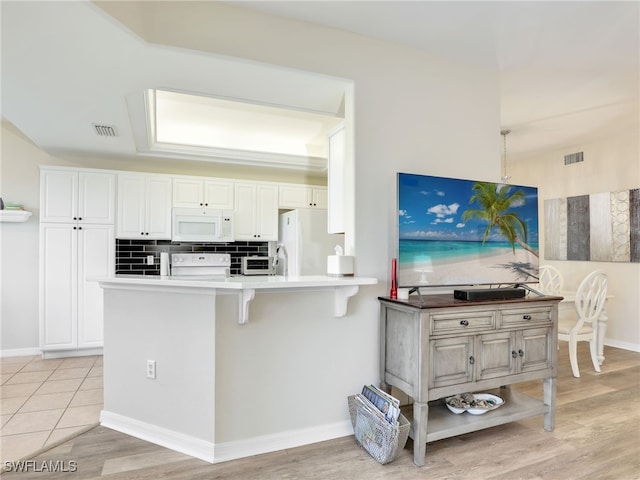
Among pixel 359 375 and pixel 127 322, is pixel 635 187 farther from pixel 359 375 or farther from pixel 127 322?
pixel 127 322

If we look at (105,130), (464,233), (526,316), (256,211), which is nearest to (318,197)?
(256,211)

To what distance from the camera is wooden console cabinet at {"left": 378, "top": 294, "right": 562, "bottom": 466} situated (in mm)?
2164

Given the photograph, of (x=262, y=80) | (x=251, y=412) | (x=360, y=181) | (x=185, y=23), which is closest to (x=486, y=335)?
(x=360, y=181)

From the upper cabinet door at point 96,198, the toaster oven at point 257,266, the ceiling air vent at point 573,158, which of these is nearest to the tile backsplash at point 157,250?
the toaster oven at point 257,266

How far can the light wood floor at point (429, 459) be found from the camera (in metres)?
2.05

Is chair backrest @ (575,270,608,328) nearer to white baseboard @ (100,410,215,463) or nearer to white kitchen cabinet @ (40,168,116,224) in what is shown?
white baseboard @ (100,410,215,463)

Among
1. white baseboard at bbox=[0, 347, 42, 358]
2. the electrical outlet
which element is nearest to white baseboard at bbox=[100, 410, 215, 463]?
the electrical outlet

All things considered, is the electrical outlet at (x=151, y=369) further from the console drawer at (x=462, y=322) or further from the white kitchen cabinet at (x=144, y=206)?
the white kitchen cabinet at (x=144, y=206)

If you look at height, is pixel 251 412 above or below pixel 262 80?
below

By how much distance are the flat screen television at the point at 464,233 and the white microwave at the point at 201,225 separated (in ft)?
9.30

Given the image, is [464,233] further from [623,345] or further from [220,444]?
[623,345]

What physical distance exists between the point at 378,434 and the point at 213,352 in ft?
3.48

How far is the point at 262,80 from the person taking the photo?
2496 millimetres

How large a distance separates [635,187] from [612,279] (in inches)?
46.4
